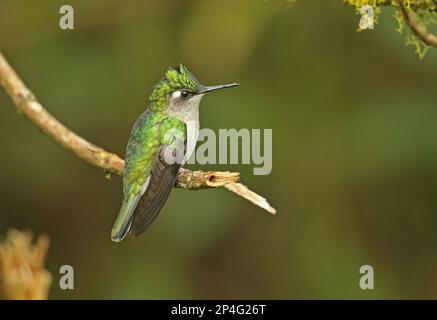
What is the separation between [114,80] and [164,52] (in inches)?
18.2

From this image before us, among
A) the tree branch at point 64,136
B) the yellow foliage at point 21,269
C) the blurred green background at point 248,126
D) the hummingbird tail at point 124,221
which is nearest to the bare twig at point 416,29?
the tree branch at point 64,136

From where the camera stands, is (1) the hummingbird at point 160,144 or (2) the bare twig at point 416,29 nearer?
(2) the bare twig at point 416,29

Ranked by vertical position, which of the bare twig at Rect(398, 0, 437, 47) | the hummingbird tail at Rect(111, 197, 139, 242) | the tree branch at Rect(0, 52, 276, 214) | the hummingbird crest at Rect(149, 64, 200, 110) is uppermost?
the hummingbird crest at Rect(149, 64, 200, 110)

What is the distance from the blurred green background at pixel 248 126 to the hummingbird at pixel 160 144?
1.46m

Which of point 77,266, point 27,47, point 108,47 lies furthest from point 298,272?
point 27,47

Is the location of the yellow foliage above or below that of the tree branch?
below

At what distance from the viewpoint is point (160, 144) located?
359cm

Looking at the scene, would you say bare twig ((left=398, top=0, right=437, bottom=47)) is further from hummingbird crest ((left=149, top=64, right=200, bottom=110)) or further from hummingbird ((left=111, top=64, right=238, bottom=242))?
hummingbird crest ((left=149, top=64, right=200, bottom=110))

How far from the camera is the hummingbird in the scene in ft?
11.2

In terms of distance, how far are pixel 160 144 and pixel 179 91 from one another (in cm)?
28

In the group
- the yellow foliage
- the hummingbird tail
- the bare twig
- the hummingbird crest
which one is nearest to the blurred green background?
the hummingbird crest

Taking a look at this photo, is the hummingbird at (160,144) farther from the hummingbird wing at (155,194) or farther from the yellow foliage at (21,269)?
the yellow foliage at (21,269)

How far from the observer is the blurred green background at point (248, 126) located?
521cm

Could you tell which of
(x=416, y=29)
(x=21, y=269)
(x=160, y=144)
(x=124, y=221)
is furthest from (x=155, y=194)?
(x=416, y=29)
